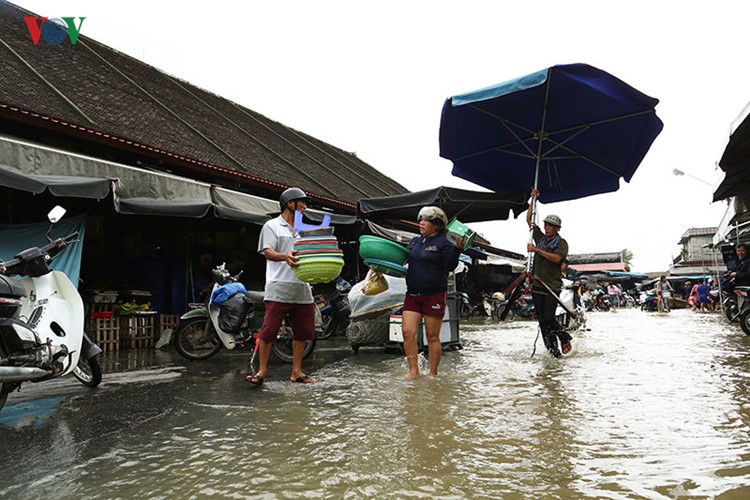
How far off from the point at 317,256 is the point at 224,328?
8.98ft

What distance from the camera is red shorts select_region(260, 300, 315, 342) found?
185 inches

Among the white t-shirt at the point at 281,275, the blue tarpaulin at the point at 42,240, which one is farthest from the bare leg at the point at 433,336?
the blue tarpaulin at the point at 42,240

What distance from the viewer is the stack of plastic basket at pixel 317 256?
430 cm

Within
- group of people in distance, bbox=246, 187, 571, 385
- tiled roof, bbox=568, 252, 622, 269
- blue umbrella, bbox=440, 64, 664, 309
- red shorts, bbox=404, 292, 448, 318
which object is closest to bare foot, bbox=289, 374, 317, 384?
group of people in distance, bbox=246, 187, 571, 385

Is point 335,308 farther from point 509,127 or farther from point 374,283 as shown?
point 509,127

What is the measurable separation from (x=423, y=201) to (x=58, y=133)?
19.3 feet

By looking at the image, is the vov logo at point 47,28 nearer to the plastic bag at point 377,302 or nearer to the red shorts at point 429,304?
the plastic bag at point 377,302

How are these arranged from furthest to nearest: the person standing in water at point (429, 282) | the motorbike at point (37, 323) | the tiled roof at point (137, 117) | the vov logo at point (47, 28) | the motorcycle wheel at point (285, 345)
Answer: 1. the vov logo at point (47, 28)
2. the tiled roof at point (137, 117)
3. the motorcycle wheel at point (285, 345)
4. the person standing in water at point (429, 282)
5. the motorbike at point (37, 323)

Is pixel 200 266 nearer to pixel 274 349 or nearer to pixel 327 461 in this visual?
pixel 274 349

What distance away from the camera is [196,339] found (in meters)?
6.80

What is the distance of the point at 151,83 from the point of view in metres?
14.6

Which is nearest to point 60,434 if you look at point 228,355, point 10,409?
point 10,409

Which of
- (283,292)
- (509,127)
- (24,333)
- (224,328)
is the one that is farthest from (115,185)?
(509,127)

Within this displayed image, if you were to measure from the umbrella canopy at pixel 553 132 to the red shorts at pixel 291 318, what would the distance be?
3.35m
